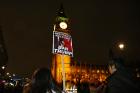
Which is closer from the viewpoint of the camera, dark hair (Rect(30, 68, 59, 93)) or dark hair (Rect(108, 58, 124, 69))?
dark hair (Rect(108, 58, 124, 69))

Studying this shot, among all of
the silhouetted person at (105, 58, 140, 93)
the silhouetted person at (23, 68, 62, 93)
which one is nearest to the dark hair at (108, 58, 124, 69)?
the silhouetted person at (105, 58, 140, 93)

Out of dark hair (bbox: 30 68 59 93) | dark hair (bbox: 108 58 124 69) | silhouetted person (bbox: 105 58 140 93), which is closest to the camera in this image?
silhouetted person (bbox: 105 58 140 93)

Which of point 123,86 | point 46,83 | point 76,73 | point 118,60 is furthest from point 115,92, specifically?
point 76,73

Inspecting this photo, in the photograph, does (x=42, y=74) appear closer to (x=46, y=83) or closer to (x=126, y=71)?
(x=46, y=83)

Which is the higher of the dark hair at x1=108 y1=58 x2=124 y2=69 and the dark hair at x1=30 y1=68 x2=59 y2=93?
the dark hair at x1=108 y1=58 x2=124 y2=69

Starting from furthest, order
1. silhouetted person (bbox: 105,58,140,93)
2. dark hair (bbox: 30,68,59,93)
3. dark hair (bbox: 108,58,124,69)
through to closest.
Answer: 1. dark hair (bbox: 30,68,59,93)
2. dark hair (bbox: 108,58,124,69)
3. silhouetted person (bbox: 105,58,140,93)

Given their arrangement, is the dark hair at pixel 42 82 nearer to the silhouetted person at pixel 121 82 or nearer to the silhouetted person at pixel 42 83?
the silhouetted person at pixel 42 83

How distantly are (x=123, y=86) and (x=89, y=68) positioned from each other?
499 feet

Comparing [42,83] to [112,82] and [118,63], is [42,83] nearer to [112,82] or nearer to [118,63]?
[112,82]

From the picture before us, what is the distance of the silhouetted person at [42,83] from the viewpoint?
21.0ft

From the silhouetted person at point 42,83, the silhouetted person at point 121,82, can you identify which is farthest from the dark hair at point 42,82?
the silhouetted person at point 121,82

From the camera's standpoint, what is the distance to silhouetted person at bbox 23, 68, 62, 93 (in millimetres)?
6391

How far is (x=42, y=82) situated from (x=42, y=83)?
0.02 metres

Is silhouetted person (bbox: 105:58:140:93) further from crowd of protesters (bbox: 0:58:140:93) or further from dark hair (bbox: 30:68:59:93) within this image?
dark hair (bbox: 30:68:59:93)
